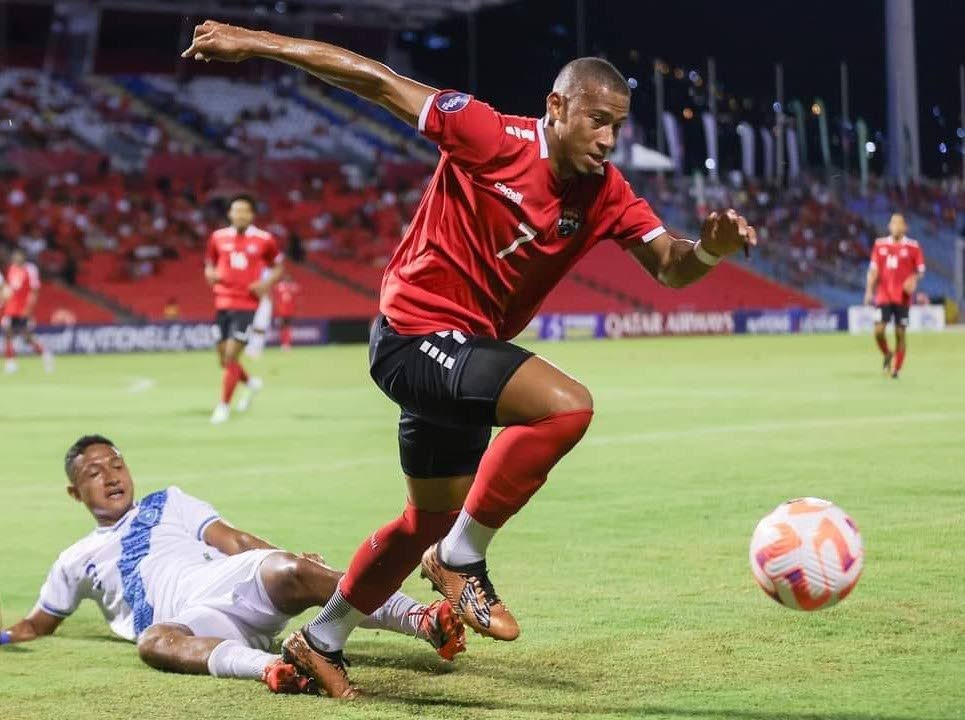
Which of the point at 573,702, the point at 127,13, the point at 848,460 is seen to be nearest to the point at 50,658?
the point at 573,702

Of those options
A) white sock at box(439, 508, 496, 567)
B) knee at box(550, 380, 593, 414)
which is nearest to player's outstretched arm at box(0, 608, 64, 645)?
white sock at box(439, 508, 496, 567)

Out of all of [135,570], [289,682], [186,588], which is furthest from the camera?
[135,570]

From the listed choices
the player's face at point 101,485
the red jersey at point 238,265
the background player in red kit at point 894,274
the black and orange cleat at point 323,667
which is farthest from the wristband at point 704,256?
the background player in red kit at point 894,274

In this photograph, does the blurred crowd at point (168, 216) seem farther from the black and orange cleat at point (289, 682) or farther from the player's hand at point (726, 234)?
the player's hand at point (726, 234)

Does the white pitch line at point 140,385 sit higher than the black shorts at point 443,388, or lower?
higher

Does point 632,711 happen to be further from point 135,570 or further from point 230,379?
point 230,379

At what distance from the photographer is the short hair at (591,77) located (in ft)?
17.0

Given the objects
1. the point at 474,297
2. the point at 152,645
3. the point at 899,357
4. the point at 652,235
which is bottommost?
the point at 152,645

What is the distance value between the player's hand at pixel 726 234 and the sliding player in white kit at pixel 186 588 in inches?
61.6

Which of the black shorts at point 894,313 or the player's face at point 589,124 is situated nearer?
the player's face at point 589,124

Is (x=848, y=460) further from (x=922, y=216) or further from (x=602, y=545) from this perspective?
(x=922, y=216)

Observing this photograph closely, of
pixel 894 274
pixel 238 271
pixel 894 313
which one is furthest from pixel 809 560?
pixel 894 274

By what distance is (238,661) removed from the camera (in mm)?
5602

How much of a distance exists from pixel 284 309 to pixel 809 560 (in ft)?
113
